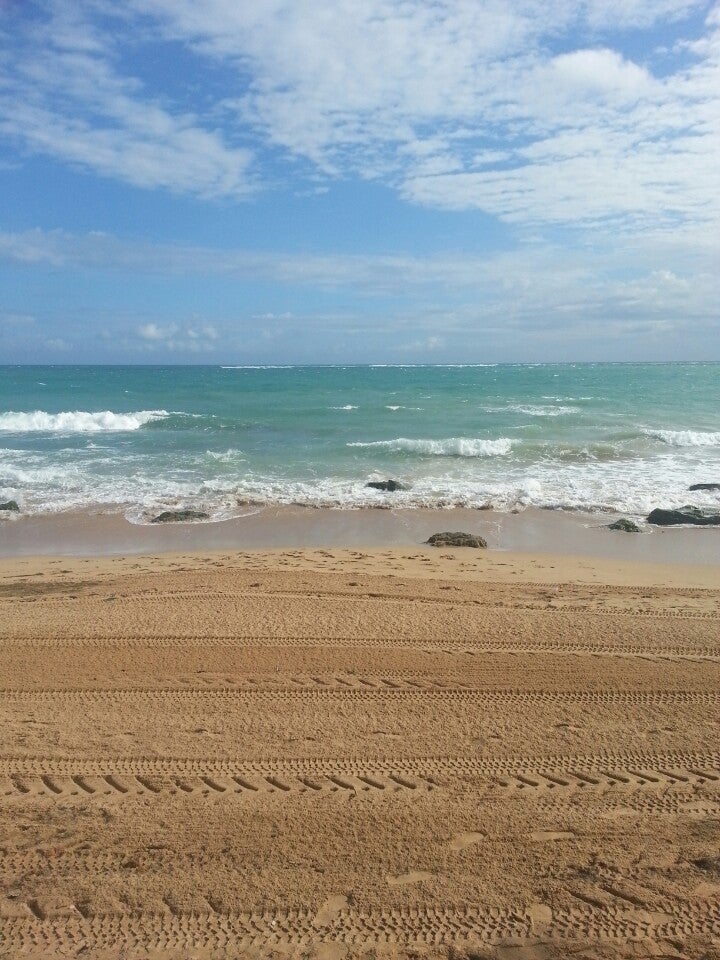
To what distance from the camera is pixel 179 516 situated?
13297 mm

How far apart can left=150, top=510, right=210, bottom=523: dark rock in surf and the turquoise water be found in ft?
1.19

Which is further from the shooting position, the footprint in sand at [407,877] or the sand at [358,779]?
the footprint in sand at [407,877]

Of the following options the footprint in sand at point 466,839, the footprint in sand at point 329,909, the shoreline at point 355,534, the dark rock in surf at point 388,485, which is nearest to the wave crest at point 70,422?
the dark rock in surf at point 388,485

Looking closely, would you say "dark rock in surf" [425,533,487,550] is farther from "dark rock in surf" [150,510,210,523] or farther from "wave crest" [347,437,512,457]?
"wave crest" [347,437,512,457]

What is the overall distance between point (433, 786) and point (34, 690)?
3613 mm

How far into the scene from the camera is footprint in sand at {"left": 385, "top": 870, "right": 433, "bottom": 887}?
142 inches

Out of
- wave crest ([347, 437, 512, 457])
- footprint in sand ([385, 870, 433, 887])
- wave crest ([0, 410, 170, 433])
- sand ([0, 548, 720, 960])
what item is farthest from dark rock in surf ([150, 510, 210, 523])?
wave crest ([0, 410, 170, 433])

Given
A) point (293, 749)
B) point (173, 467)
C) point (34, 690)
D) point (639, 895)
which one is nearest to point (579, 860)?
point (639, 895)

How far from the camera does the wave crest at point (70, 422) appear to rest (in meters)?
30.1

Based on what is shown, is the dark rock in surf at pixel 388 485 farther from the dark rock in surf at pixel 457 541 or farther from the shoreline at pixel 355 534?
the dark rock in surf at pixel 457 541

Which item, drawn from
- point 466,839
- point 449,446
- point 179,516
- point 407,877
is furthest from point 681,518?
point 407,877

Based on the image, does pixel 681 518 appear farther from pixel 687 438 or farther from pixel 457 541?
pixel 687 438

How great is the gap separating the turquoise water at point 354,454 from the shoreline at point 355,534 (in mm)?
771

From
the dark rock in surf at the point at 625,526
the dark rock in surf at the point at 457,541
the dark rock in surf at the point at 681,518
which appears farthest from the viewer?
the dark rock in surf at the point at 681,518
